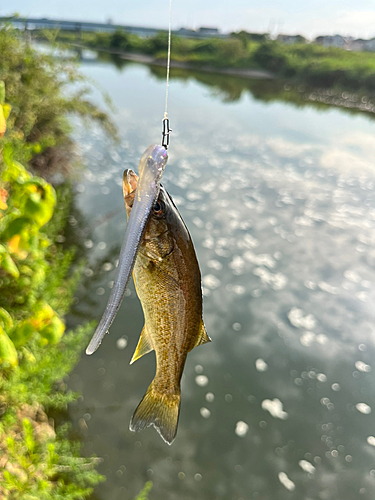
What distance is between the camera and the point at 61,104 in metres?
7.27

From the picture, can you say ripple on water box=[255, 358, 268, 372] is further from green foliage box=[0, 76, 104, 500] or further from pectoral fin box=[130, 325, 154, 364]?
pectoral fin box=[130, 325, 154, 364]

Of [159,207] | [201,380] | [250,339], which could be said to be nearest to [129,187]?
[159,207]

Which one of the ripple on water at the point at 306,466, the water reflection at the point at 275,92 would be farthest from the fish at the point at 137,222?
the water reflection at the point at 275,92

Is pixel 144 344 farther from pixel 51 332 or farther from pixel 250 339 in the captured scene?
pixel 250 339

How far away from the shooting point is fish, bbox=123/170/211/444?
4.06ft

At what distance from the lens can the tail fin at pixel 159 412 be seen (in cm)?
141

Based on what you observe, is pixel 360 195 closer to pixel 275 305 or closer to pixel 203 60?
pixel 275 305

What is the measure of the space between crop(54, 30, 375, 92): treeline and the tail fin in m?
39.3

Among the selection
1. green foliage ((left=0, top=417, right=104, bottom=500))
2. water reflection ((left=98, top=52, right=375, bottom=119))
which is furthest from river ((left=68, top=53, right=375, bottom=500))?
water reflection ((left=98, top=52, right=375, bottom=119))

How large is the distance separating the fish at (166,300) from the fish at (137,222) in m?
0.13

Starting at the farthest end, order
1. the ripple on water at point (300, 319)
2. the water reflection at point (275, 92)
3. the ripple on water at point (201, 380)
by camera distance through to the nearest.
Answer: the water reflection at point (275, 92), the ripple on water at point (300, 319), the ripple on water at point (201, 380)

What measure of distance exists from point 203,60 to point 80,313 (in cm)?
4317

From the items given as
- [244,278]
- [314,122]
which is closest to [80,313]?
[244,278]

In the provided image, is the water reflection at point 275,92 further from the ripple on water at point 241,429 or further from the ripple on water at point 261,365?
the ripple on water at point 241,429
